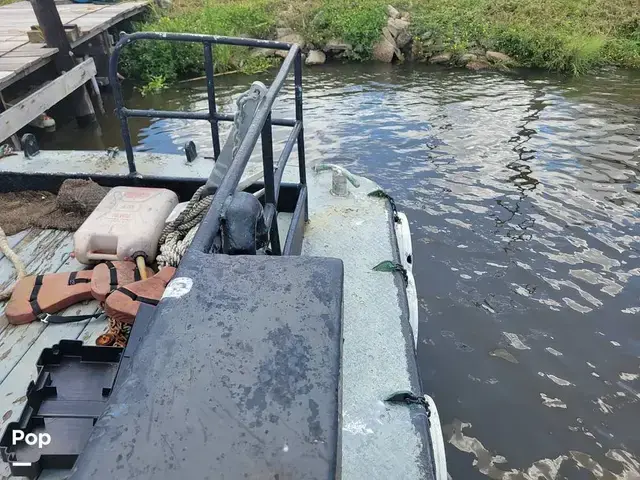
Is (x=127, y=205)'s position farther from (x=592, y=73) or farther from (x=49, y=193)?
(x=592, y=73)

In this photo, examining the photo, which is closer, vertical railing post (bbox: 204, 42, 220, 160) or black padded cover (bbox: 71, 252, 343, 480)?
black padded cover (bbox: 71, 252, 343, 480)

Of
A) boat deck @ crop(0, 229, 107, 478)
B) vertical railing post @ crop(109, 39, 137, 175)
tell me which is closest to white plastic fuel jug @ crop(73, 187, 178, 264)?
boat deck @ crop(0, 229, 107, 478)

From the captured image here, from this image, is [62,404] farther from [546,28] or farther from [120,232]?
[546,28]

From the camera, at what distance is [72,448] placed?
7.48ft

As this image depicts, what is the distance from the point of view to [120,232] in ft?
11.6

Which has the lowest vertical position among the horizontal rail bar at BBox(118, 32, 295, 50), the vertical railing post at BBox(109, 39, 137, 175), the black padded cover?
the vertical railing post at BBox(109, 39, 137, 175)

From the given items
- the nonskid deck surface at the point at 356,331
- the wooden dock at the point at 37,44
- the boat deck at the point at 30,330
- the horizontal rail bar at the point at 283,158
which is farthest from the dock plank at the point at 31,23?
the horizontal rail bar at the point at 283,158

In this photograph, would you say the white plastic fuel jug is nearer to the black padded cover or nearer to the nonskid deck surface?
the nonskid deck surface

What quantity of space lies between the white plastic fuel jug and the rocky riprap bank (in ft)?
36.5

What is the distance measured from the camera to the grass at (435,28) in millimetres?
13117

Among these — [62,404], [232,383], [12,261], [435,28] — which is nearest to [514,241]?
[12,261]

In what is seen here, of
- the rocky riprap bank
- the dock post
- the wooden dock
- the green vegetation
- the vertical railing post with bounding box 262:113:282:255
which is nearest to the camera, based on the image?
the vertical railing post with bounding box 262:113:282:255

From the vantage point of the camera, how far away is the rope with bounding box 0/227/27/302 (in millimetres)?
3404

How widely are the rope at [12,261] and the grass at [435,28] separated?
9946 millimetres
